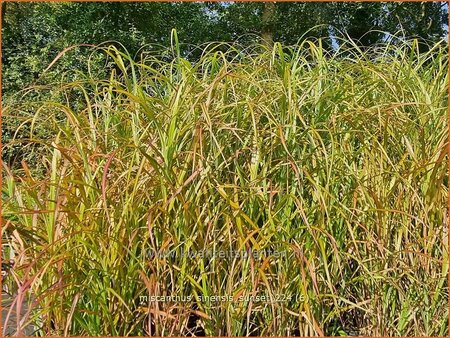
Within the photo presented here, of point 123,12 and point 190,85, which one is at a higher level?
point 123,12

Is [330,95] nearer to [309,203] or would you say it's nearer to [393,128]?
[393,128]

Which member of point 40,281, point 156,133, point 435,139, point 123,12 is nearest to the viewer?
point 40,281

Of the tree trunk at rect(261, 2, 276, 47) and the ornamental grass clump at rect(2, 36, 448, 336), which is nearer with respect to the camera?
the ornamental grass clump at rect(2, 36, 448, 336)

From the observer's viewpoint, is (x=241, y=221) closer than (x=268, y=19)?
Yes

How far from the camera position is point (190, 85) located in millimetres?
1591

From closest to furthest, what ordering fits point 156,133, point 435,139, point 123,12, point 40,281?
point 40,281
point 156,133
point 435,139
point 123,12

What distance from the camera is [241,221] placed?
1.36 meters

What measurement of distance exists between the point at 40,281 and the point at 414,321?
1.11 meters

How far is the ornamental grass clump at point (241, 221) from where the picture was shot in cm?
131

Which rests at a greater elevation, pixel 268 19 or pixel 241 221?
pixel 268 19

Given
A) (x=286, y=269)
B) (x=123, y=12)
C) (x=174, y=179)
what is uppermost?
(x=123, y=12)

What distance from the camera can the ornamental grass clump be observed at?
4.30 feet

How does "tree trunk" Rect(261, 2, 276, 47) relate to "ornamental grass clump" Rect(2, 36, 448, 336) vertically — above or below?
above

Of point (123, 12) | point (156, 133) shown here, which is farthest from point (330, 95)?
point (123, 12)
